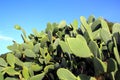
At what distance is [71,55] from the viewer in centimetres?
205

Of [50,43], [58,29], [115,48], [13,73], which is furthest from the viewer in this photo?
[58,29]

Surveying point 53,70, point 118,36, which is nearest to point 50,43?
point 53,70

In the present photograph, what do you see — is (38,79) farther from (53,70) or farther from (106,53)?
(106,53)

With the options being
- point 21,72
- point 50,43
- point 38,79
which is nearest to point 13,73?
point 21,72

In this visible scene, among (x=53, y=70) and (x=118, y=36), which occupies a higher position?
(x=118, y=36)

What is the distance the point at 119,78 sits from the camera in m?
1.56

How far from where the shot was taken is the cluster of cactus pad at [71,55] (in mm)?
1589

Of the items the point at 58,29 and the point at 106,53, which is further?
the point at 58,29

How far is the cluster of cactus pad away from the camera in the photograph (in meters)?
1.59

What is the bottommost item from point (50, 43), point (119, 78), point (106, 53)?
point (119, 78)

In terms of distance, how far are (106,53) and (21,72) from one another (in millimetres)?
774

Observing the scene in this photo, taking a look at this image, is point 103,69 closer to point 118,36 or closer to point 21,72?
point 118,36

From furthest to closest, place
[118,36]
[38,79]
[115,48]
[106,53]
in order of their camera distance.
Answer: [38,79] < [106,53] < [118,36] < [115,48]

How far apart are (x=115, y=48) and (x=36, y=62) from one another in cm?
95
